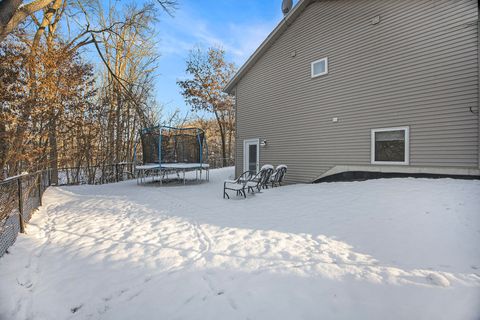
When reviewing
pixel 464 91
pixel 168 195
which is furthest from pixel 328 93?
pixel 168 195

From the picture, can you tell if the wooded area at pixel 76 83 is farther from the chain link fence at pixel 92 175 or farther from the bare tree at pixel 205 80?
the chain link fence at pixel 92 175

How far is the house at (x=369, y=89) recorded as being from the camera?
5582mm

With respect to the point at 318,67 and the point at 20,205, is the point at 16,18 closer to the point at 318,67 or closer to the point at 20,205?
the point at 20,205

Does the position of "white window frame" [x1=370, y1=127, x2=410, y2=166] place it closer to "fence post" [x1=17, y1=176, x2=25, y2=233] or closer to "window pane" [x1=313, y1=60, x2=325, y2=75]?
"window pane" [x1=313, y1=60, x2=325, y2=75]

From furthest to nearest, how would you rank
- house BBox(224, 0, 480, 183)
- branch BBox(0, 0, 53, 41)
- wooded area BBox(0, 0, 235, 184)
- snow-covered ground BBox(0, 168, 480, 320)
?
house BBox(224, 0, 480, 183)
wooded area BBox(0, 0, 235, 184)
branch BBox(0, 0, 53, 41)
snow-covered ground BBox(0, 168, 480, 320)

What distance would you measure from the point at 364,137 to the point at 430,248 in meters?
4.67

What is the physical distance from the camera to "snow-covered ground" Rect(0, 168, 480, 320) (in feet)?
6.56

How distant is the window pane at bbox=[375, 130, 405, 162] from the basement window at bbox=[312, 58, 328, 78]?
2.66 meters

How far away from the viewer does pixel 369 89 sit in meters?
6.96

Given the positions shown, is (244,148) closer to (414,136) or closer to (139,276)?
(414,136)

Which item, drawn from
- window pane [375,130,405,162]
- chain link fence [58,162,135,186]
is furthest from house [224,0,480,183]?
chain link fence [58,162,135,186]

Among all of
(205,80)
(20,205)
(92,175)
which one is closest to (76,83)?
(20,205)

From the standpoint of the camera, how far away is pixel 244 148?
10.7 m

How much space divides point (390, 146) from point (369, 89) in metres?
1.70
